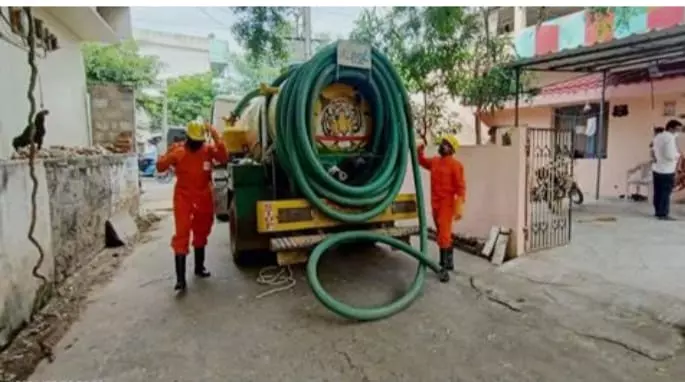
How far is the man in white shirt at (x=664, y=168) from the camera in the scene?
7.15m

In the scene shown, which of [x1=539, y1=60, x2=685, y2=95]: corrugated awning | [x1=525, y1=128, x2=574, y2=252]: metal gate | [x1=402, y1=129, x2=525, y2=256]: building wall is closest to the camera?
[x1=402, y1=129, x2=525, y2=256]: building wall

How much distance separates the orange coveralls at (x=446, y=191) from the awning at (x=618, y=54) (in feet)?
9.70

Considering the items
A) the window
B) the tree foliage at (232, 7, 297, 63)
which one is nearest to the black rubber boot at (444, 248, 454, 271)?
the tree foliage at (232, 7, 297, 63)

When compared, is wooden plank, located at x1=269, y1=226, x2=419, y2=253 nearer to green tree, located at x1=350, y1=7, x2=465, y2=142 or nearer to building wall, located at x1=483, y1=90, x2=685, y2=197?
green tree, located at x1=350, y1=7, x2=465, y2=142

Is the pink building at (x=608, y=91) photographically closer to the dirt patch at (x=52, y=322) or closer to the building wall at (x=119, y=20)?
the dirt patch at (x=52, y=322)

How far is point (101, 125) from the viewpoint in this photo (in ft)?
30.2

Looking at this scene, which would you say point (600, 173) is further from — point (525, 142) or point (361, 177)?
point (361, 177)

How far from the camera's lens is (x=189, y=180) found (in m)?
4.29

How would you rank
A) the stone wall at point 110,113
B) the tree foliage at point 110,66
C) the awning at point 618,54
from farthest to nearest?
the tree foliage at point 110,66 < the stone wall at point 110,113 < the awning at point 618,54

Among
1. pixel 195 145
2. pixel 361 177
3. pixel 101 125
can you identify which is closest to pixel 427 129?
pixel 361 177

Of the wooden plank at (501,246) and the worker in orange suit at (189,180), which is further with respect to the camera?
the wooden plank at (501,246)

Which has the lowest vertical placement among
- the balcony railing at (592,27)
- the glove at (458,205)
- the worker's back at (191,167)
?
the glove at (458,205)

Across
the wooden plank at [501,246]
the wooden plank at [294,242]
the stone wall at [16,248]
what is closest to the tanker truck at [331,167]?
the wooden plank at [294,242]

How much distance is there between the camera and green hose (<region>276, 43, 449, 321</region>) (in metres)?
4.08
